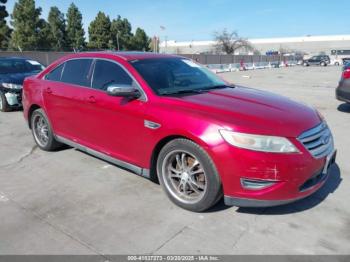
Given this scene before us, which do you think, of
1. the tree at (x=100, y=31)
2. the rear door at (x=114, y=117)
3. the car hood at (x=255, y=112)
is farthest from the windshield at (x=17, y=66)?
the tree at (x=100, y=31)

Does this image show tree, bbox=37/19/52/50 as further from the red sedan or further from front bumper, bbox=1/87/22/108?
the red sedan

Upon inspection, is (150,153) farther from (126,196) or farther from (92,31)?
(92,31)

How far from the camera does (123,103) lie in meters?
4.09

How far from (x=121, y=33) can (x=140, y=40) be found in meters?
4.20

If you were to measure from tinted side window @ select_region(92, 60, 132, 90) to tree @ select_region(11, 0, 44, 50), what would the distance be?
52.1m

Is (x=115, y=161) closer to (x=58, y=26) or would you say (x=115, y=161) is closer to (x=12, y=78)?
(x=12, y=78)

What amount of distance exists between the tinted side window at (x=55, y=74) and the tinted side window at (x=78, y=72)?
5.0 inches

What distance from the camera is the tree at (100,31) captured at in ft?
212

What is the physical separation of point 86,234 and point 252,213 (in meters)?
1.69

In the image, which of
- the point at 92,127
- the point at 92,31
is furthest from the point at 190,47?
the point at 92,127

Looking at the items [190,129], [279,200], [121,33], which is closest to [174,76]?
[190,129]

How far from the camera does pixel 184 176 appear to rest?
367cm

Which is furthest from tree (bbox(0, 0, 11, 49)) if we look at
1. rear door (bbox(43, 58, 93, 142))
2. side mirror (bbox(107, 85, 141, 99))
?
side mirror (bbox(107, 85, 141, 99))

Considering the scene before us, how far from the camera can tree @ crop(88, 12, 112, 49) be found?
212ft
